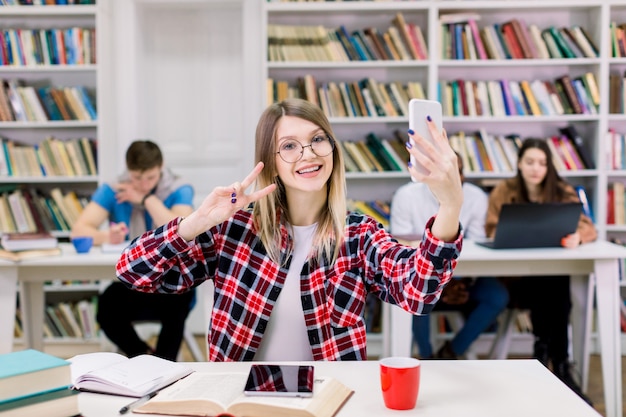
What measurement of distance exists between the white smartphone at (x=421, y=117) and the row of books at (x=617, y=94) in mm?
3140

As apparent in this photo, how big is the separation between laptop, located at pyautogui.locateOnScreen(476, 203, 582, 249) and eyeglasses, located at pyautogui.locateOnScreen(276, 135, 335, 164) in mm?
1242

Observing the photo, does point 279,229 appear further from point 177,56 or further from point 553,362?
point 177,56

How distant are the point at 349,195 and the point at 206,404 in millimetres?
3228

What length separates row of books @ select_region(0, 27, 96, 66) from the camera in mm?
4043

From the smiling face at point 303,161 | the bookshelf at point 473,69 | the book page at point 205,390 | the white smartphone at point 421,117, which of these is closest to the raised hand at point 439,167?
the white smartphone at point 421,117

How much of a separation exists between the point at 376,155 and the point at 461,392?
9.62ft

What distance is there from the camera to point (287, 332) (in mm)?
1630

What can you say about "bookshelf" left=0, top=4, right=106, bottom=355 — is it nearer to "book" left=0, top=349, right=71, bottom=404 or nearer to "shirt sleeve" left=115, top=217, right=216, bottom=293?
"shirt sleeve" left=115, top=217, right=216, bottom=293

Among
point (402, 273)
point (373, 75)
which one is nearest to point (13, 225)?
point (373, 75)

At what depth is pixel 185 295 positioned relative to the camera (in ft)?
10.1

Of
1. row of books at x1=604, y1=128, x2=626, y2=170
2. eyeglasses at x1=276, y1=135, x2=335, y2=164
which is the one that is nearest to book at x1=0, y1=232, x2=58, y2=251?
eyeglasses at x1=276, y1=135, x2=335, y2=164

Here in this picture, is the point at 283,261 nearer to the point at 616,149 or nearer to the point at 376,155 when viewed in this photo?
the point at 376,155

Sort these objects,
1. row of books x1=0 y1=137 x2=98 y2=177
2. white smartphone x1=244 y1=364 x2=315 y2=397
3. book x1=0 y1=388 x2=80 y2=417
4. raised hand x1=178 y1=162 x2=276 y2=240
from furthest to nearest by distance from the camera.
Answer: row of books x1=0 y1=137 x2=98 y2=177 < raised hand x1=178 y1=162 x2=276 y2=240 < white smartphone x1=244 y1=364 x2=315 y2=397 < book x1=0 y1=388 x2=80 y2=417

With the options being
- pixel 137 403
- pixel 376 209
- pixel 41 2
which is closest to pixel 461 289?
pixel 376 209
